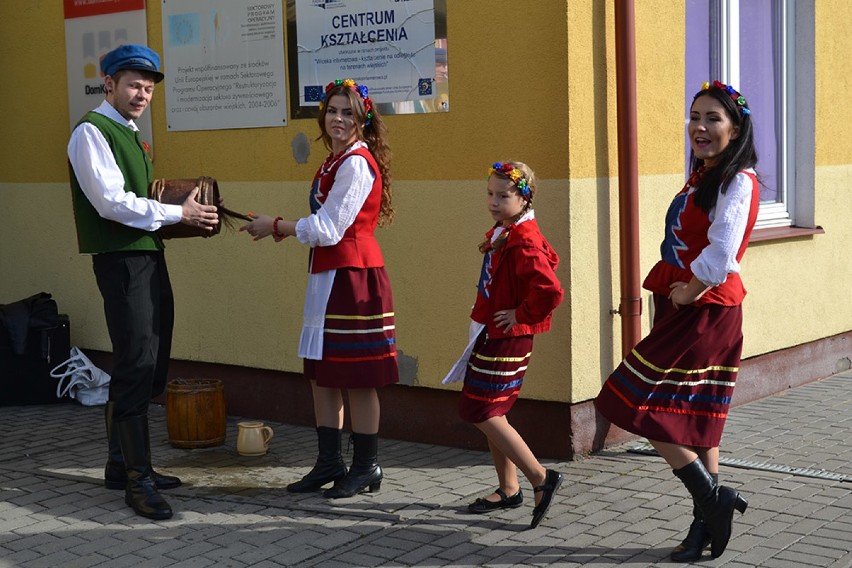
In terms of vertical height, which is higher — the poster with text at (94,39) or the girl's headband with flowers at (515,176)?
the poster with text at (94,39)

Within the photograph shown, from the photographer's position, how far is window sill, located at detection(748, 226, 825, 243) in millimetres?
7729

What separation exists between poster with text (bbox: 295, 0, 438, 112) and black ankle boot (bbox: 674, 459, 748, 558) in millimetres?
2772

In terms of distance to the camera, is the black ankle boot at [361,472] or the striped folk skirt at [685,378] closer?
the striped folk skirt at [685,378]

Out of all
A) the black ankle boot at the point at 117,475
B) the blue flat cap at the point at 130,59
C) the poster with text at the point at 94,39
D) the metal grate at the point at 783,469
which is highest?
the poster with text at the point at 94,39

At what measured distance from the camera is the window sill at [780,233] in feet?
25.4

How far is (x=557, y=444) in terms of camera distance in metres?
6.35

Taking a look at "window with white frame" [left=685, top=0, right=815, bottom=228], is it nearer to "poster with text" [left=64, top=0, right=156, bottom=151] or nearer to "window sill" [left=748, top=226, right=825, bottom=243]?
"window sill" [left=748, top=226, right=825, bottom=243]

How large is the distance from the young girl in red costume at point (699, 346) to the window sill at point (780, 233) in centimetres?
307

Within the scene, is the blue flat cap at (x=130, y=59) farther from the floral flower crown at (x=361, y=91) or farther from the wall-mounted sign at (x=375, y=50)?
the wall-mounted sign at (x=375, y=50)

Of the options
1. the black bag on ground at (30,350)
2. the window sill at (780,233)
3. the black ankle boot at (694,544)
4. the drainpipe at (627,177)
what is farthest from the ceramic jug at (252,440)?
the window sill at (780,233)

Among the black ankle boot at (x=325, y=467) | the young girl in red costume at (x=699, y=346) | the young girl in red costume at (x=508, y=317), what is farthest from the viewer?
the black ankle boot at (x=325, y=467)

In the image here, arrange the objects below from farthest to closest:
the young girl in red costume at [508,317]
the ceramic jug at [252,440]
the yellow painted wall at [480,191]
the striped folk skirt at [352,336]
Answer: the ceramic jug at [252,440] → the yellow painted wall at [480,191] → the striped folk skirt at [352,336] → the young girl in red costume at [508,317]

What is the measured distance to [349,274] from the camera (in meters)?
5.62

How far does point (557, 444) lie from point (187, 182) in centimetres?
230
